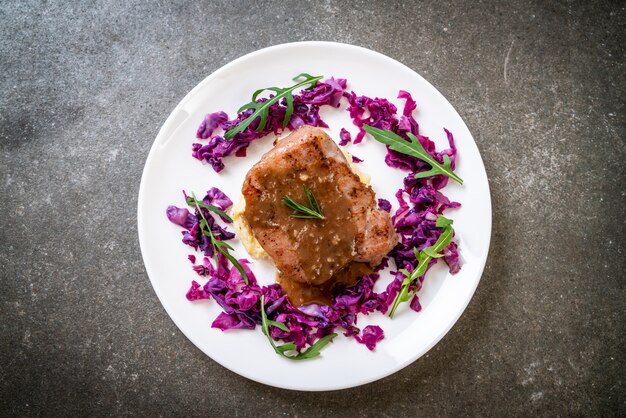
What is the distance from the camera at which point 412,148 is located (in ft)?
12.9

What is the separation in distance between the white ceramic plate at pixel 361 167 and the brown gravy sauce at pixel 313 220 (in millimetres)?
397

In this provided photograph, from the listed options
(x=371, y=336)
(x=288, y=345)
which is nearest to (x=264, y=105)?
(x=288, y=345)

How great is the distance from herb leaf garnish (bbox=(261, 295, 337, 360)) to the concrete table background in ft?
1.95

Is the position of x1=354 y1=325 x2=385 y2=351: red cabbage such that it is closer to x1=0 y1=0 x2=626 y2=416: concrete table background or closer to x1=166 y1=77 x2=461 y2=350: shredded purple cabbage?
x1=166 y1=77 x2=461 y2=350: shredded purple cabbage

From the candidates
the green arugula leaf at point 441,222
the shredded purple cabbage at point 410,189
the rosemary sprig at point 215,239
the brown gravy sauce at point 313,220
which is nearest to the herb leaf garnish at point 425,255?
the green arugula leaf at point 441,222

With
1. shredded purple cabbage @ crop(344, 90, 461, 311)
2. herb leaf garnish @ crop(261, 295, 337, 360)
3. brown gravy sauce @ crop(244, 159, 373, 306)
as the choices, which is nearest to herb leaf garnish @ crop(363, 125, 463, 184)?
shredded purple cabbage @ crop(344, 90, 461, 311)

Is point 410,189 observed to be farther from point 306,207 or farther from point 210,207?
point 210,207

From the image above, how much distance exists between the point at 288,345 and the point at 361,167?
1.53 meters

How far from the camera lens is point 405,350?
390cm

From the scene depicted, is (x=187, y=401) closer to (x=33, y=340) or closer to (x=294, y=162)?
(x=33, y=340)

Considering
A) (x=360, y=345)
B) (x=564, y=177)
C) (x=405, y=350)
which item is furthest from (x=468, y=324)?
(x=564, y=177)

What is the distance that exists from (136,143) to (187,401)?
7.42 feet

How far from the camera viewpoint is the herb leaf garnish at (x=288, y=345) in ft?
12.4

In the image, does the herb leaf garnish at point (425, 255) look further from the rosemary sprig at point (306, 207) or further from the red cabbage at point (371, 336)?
the rosemary sprig at point (306, 207)
